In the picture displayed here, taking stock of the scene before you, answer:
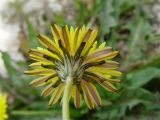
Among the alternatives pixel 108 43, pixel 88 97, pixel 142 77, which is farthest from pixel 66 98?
pixel 108 43

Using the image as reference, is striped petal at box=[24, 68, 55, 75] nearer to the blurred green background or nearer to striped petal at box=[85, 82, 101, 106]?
striped petal at box=[85, 82, 101, 106]

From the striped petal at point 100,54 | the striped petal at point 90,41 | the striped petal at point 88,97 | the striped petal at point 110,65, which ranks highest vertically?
the striped petal at point 90,41

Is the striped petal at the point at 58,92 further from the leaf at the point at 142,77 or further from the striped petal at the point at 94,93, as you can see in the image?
the leaf at the point at 142,77

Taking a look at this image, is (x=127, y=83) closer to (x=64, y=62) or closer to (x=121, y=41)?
(x=121, y=41)

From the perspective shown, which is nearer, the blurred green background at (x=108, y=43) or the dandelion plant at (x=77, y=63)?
the dandelion plant at (x=77, y=63)

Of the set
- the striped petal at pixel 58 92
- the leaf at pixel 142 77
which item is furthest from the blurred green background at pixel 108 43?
the striped petal at pixel 58 92

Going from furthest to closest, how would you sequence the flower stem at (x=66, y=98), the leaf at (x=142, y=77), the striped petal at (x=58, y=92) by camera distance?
the leaf at (x=142, y=77)
the striped petal at (x=58, y=92)
the flower stem at (x=66, y=98)
